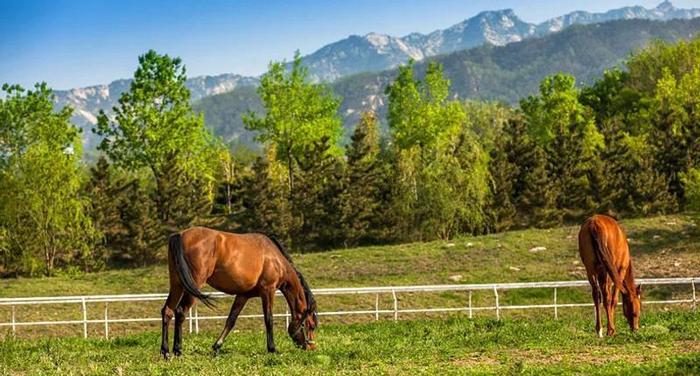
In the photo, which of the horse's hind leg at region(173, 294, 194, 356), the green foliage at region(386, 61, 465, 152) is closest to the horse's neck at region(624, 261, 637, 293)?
the horse's hind leg at region(173, 294, 194, 356)

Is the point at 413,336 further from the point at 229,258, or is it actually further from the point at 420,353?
the point at 229,258

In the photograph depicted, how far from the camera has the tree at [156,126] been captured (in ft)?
154

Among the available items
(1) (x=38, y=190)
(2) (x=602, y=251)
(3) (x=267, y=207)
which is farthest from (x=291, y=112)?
(2) (x=602, y=251)

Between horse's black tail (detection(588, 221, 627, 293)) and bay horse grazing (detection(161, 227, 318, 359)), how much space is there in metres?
5.70

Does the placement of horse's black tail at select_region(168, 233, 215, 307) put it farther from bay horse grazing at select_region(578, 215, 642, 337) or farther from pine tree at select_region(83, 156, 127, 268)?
pine tree at select_region(83, 156, 127, 268)

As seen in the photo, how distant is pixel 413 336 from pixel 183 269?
525 cm

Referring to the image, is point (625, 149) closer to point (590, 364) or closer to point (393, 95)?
point (393, 95)

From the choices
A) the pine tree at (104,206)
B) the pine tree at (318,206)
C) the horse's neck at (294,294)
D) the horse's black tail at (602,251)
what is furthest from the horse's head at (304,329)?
the pine tree at (318,206)

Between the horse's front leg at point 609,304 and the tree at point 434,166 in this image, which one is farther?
the tree at point 434,166

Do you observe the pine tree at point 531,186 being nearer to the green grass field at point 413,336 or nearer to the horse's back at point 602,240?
the green grass field at point 413,336

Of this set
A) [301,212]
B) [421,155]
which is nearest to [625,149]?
[421,155]

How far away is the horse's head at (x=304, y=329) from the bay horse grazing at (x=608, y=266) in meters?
5.49

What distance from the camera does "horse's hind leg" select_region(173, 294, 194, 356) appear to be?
12688mm

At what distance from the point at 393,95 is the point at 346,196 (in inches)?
434
